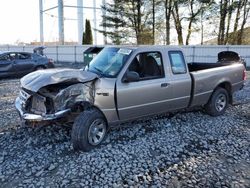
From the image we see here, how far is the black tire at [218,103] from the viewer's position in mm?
7391

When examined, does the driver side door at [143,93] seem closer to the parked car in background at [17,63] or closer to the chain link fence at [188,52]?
the parked car in background at [17,63]

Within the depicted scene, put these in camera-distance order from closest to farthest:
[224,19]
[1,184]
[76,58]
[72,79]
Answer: [1,184], [72,79], [76,58], [224,19]

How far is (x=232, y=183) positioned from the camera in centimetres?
429

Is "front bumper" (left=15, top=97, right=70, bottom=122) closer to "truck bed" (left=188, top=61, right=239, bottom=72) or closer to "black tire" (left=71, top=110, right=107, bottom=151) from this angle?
"black tire" (left=71, top=110, right=107, bottom=151)

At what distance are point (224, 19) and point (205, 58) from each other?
10084 mm

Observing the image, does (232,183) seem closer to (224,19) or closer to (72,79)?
(72,79)

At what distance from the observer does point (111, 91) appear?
5.32m

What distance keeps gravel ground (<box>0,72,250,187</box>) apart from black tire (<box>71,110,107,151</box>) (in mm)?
132

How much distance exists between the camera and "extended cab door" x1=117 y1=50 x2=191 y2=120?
558 centimetres

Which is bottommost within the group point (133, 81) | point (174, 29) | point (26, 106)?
point (26, 106)

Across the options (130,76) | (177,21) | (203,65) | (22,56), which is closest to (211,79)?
(203,65)

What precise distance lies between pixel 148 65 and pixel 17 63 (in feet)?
34.4

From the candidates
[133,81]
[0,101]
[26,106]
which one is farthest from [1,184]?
[0,101]

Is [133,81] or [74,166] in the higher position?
[133,81]
